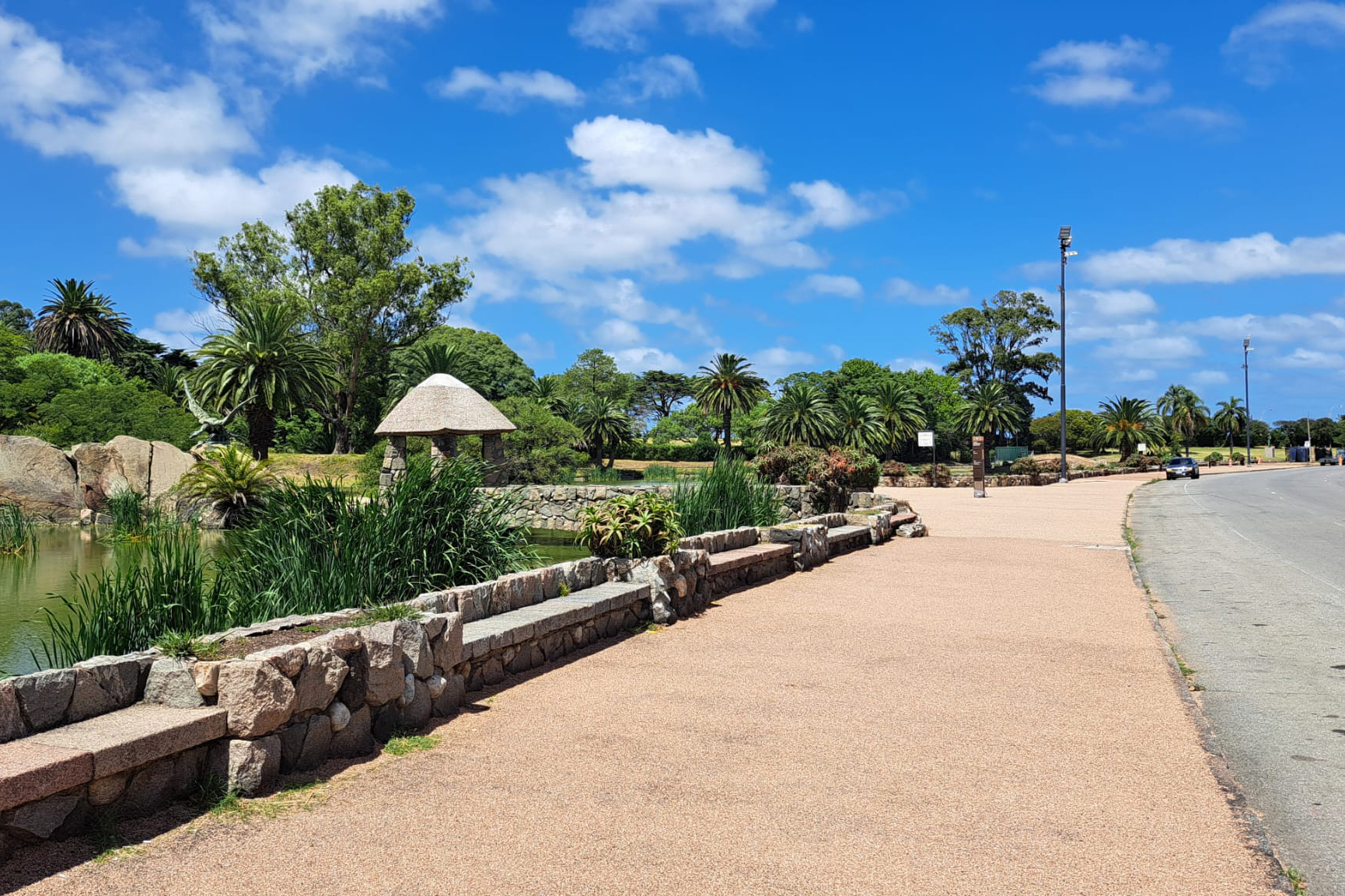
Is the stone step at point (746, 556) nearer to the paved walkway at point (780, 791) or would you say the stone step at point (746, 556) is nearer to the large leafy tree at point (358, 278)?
the paved walkway at point (780, 791)

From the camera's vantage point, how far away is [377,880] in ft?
12.1

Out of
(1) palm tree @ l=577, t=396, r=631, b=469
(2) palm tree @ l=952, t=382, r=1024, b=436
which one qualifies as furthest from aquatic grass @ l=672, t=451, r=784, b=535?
(2) palm tree @ l=952, t=382, r=1024, b=436

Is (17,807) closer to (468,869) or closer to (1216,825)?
(468,869)

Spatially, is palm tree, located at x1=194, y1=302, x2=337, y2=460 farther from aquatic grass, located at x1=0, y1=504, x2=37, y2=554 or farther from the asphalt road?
the asphalt road

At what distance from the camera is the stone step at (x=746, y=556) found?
11.1 m

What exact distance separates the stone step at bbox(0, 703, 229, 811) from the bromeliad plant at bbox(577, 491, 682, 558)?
17.4 ft

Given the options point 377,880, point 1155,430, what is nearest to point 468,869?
point 377,880

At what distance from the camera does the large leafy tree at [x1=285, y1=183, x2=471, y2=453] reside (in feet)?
172

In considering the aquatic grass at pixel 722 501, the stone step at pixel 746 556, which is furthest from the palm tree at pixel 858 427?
the stone step at pixel 746 556

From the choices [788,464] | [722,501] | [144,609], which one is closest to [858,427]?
[788,464]

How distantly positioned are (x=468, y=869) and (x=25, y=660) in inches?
202

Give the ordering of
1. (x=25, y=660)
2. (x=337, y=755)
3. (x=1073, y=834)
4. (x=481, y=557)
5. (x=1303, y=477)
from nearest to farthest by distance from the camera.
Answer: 1. (x=1073, y=834)
2. (x=337, y=755)
3. (x=25, y=660)
4. (x=481, y=557)
5. (x=1303, y=477)

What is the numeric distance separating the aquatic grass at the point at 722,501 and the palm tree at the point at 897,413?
47967 mm

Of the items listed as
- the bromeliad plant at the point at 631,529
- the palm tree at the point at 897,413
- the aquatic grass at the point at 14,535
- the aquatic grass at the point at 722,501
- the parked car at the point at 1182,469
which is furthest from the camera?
the palm tree at the point at 897,413
